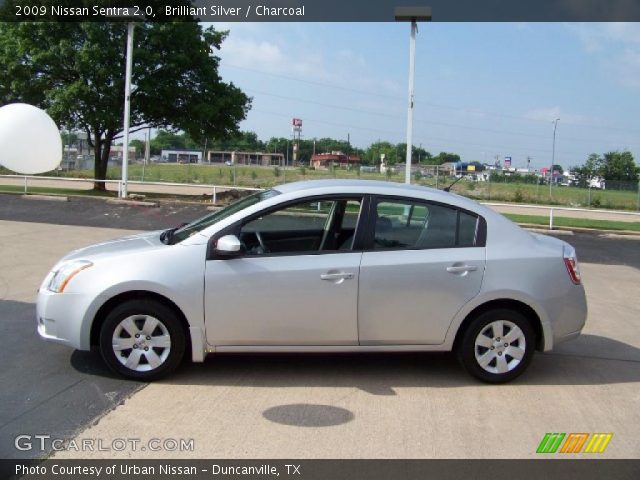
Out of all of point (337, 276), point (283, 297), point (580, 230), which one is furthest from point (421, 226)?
point (580, 230)

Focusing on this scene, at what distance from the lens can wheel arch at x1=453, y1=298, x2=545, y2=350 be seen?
205 inches

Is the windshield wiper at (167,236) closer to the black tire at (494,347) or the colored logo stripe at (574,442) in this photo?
the black tire at (494,347)

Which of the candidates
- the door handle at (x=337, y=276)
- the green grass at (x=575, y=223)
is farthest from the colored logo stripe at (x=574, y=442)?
the green grass at (x=575, y=223)

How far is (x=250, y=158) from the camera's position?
240 ft

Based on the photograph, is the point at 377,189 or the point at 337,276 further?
the point at 377,189

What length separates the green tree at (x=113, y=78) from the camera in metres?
23.8

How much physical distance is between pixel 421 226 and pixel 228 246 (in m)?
1.60

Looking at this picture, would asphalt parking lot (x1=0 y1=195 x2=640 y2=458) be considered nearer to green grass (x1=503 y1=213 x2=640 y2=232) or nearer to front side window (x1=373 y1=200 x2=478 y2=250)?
front side window (x1=373 y1=200 x2=478 y2=250)

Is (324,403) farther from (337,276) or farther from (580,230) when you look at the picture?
(580,230)

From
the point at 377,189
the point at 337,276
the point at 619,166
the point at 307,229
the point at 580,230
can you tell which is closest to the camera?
the point at 337,276

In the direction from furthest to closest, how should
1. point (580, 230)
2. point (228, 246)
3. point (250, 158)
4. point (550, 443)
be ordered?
1. point (250, 158)
2. point (580, 230)
3. point (228, 246)
4. point (550, 443)

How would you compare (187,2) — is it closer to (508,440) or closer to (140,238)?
(140,238)

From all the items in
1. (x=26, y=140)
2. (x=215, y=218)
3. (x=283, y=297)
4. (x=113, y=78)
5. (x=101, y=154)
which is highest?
(x=113, y=78)

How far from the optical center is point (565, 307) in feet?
17.3
